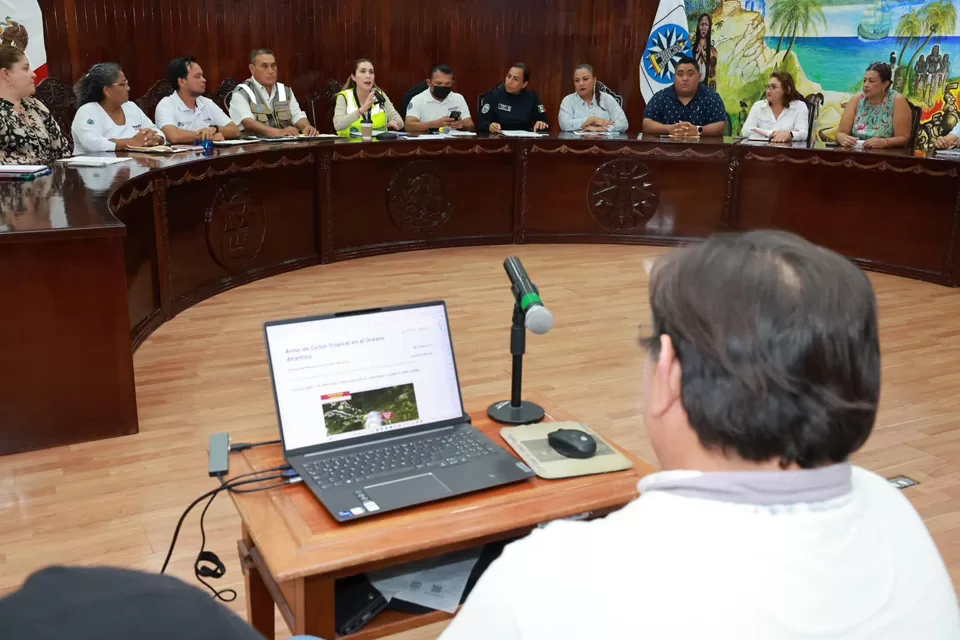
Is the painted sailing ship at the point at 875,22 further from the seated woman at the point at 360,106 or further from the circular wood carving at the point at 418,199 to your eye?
the seated woman at the point at 360,106

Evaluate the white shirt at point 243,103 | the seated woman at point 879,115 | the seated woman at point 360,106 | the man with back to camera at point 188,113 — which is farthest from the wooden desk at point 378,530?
the seated woman at point 879,115

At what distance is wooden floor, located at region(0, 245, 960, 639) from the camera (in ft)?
8.42

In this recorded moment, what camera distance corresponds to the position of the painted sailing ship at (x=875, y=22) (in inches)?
282

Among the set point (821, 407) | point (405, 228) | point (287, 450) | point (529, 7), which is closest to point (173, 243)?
point (405, 228)

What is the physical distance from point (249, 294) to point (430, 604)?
12.7 feet

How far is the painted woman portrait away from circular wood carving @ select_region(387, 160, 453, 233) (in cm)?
380

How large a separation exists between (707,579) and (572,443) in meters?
0.84

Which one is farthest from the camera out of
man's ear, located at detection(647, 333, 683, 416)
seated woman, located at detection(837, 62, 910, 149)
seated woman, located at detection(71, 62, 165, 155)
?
seated woman, located at detection(837, 62, 910, 149)

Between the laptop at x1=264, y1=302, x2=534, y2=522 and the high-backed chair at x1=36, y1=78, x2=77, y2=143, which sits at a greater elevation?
the high-backed chair at x1=36, y1=78, x2=77, y2=143

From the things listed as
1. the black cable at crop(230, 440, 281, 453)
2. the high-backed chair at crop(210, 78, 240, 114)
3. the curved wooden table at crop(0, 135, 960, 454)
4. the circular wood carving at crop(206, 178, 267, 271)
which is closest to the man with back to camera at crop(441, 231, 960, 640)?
the black cable at crop(230, 440, 281, 453)

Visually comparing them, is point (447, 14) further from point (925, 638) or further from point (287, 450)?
point (925, 638)

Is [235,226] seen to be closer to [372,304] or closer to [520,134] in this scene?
[372,304]

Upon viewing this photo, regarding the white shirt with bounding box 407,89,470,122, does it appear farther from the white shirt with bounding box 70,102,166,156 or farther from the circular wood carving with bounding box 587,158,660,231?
the white shirt with bounding box 70,102,166,156

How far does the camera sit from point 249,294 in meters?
5.07
